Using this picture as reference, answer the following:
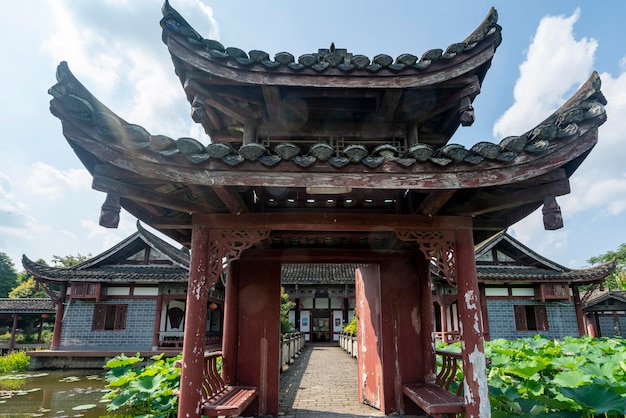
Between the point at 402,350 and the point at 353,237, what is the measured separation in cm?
188

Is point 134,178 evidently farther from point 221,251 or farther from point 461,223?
point 461,223

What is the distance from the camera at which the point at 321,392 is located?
8.21 m

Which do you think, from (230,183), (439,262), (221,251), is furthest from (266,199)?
(439,262)

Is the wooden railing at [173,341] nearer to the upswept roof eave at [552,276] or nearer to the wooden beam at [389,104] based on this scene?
the upswept roof eave at [552,276]

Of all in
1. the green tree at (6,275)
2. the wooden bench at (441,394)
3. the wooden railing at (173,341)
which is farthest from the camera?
the green tree at (6,275)

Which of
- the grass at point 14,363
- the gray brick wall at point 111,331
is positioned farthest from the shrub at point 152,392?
the grass at point 14,363

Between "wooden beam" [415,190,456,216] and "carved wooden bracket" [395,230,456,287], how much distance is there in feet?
0.85

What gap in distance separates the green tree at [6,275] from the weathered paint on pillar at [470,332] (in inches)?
1945

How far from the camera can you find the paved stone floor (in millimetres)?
6188

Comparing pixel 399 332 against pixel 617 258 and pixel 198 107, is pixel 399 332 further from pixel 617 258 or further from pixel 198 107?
pixel 617 258

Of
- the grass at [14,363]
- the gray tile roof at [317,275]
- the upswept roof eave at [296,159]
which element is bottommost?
the grass at [14,363]

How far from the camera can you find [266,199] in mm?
5027

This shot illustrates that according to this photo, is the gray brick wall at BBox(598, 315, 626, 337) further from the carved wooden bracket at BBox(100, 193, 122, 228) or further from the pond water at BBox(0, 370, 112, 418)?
the carved wooden bracket at BBox(100, 193, 122, 228)

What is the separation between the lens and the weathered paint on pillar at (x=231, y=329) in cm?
570
